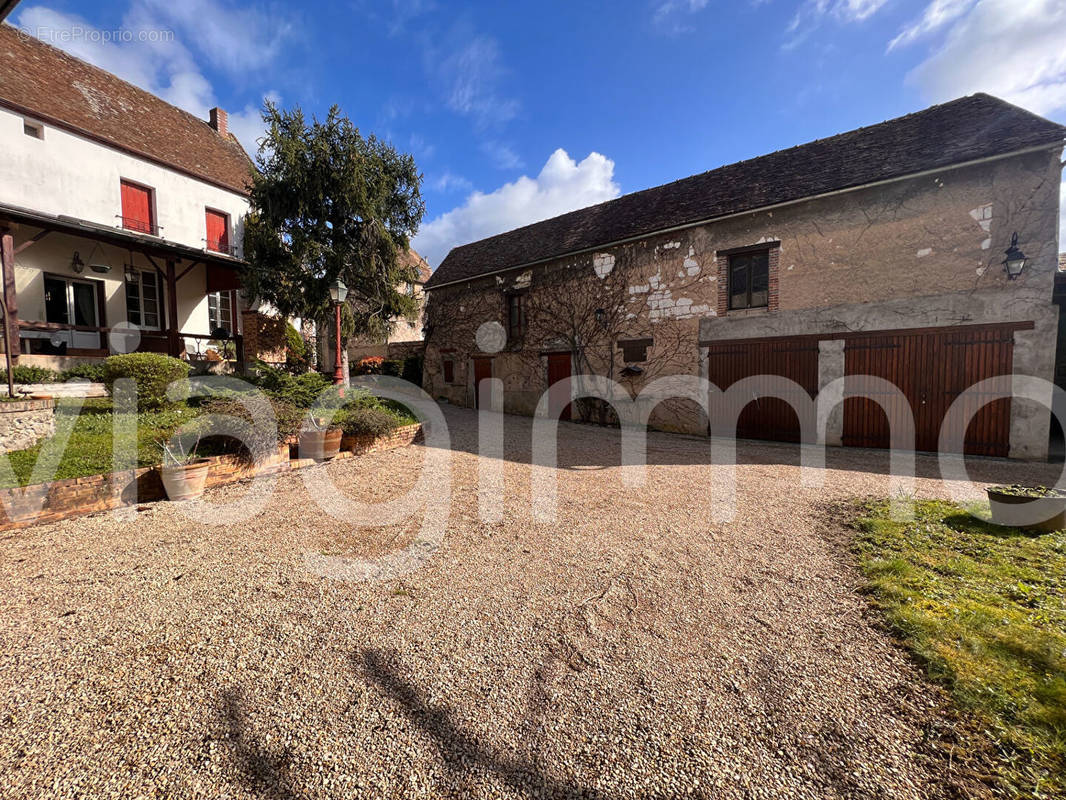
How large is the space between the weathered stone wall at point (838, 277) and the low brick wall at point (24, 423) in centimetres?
1026

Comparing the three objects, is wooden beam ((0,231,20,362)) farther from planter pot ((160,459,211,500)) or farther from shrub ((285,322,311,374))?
planter pot ((160,459,211,500))

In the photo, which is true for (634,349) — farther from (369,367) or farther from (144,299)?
(144,299)

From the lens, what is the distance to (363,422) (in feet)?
23.9

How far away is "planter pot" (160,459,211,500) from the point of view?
4.95m

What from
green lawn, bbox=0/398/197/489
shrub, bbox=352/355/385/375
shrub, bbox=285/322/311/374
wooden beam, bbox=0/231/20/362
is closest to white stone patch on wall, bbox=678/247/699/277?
green lawn, bbox=0/398/197/489

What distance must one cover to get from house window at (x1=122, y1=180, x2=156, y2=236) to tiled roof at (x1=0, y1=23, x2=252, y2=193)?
1.08m

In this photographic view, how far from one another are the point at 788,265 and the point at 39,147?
19.3 m

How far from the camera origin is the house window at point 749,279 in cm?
949

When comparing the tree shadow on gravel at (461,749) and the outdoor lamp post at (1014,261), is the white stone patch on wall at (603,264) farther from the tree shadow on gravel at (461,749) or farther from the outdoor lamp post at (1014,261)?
the tree shadow on gravel at (461,749)

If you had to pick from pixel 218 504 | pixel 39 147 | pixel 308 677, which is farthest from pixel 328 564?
pixel 39 147

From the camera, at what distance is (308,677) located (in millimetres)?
2318

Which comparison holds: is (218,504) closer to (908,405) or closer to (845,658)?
(845,658)

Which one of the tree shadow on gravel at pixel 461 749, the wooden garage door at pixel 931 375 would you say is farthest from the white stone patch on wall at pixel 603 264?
the tree shadow on gravel at pixel 461 749

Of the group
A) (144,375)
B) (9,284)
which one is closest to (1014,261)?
(144,375)
